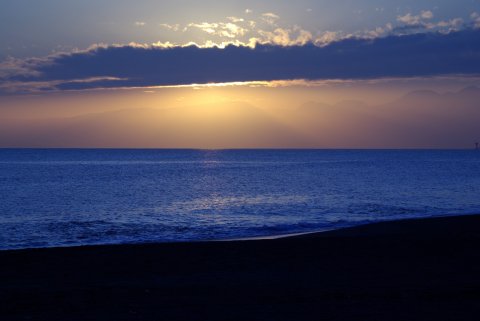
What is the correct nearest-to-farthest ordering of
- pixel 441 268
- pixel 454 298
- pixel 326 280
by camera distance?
pixel 454 298 → pixel 326 280 → pixel 441 268

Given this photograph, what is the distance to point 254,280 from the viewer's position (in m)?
15.6

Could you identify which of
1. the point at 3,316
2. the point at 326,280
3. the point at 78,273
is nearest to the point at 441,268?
the point at 326,280

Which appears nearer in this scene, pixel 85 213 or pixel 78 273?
pixel 78 273

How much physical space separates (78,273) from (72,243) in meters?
9.99

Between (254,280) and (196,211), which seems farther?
(196,211)

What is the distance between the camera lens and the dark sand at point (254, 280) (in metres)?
12.0

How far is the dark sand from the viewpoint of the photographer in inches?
472

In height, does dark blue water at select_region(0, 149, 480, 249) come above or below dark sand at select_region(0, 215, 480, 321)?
below

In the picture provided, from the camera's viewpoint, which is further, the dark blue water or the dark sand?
the dark blue water

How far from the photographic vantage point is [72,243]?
2694cm

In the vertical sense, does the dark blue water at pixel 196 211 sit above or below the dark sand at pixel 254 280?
below

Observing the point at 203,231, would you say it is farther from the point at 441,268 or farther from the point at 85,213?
the point at 441,268

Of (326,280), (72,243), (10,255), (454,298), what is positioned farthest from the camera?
(72,243)

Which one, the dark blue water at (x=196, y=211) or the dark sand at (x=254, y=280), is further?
the dark blue water at (x=196, y=211)
